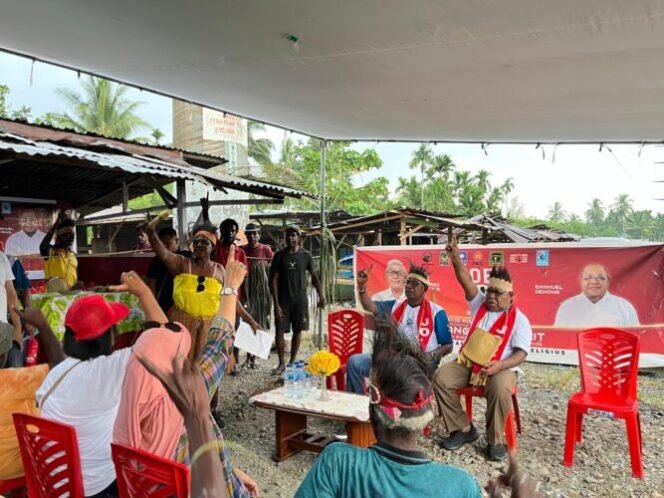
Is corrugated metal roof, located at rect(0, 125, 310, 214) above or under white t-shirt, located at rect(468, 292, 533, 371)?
above

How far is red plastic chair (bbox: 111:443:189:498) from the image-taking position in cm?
178

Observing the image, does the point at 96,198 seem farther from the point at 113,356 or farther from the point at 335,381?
the point at 113,356

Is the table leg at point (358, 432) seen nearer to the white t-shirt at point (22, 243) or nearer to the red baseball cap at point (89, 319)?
the red baseball cap at point (89, 319)

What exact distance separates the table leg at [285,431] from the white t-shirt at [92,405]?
1909 millimetres

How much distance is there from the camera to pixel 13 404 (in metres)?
2.53

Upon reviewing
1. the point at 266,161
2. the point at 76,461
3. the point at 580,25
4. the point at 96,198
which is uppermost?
the point at 266,161

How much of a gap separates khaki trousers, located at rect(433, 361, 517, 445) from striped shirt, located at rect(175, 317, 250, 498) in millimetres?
2337

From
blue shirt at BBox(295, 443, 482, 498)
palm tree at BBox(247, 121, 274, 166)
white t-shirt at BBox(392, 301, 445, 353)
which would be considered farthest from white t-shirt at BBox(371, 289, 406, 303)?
palm tree at BBox(247, 121, 274, 166)

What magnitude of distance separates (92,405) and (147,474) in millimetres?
442

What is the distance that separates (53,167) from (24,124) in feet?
3.98

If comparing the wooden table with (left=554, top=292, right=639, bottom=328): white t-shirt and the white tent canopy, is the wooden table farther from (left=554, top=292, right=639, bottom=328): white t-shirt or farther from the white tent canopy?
(left=554, top=292, right=639, bottom=328): white t-shirt

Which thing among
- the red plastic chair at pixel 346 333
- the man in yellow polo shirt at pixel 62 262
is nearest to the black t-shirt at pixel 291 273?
the red plastic chair at pixel 346 333

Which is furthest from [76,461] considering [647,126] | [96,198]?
[96,198]

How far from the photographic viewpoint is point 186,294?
4.24m
